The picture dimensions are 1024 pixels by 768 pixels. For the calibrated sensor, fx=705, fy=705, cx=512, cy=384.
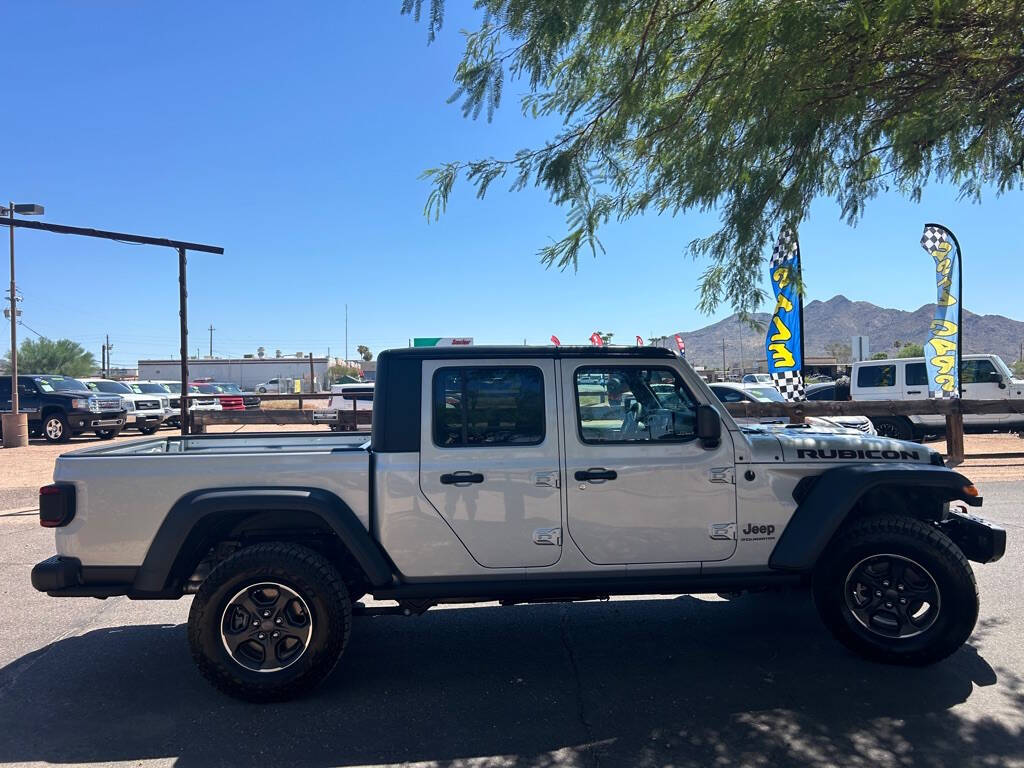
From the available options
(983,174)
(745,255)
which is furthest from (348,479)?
(983,174)

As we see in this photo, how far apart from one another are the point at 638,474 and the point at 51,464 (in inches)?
596

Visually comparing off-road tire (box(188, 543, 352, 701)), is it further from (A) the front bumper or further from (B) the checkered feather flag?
(A) the front bumper

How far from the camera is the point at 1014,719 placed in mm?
3539

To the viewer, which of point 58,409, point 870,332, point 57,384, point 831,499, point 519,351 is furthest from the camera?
point 870,332

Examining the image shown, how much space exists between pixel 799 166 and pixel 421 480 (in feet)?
10.9

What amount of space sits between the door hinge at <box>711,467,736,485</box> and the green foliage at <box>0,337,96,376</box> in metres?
64.2

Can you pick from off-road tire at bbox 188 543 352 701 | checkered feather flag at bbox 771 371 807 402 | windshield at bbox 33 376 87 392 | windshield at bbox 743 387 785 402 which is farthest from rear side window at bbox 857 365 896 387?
windshield at bbox 33 376 87 392

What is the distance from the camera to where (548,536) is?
4027 mm

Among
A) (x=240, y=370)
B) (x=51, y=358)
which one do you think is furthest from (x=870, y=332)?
(x=51, y=358)

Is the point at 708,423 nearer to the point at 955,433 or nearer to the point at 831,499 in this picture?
the point at 831,499

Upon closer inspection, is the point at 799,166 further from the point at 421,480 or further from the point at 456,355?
the point at 421,480

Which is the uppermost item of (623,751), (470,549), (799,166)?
(799,166)

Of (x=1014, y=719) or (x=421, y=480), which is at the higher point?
(x=421, y=480)

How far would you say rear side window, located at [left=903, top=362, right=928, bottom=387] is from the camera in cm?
1741
